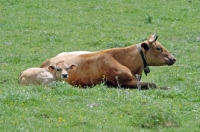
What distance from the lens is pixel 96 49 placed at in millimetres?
21328

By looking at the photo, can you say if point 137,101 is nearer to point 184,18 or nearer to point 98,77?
point 98,77

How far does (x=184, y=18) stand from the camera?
26.4 m

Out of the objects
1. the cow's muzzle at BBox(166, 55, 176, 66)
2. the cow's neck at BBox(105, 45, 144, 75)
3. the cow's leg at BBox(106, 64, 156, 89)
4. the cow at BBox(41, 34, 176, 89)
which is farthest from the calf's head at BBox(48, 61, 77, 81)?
the cow's muzzle at BBox(166, 55, 176, 66)

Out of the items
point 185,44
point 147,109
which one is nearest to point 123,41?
point 185,44

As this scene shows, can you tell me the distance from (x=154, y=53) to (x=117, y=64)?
4.12ft

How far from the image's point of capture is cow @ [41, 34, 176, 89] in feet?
52.0

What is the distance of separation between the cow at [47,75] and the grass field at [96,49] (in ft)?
1.08

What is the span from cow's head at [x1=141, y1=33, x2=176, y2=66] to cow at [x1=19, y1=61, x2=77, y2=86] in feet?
6.49

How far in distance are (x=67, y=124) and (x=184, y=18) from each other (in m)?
15.5

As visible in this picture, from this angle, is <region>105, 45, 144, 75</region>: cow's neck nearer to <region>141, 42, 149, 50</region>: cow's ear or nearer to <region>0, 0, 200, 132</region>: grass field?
<region>141, 42, 149, 50</region>: cow's ear

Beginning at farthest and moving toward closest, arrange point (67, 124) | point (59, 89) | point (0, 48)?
point (0, 48) → point (59, 89) → point (67, 124)

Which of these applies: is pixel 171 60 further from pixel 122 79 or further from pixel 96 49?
pixel 96 49

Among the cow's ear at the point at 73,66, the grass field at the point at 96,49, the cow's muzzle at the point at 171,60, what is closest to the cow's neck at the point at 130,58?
the grass field at the point at 96,49

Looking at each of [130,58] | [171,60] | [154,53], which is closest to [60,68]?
[130,58]
